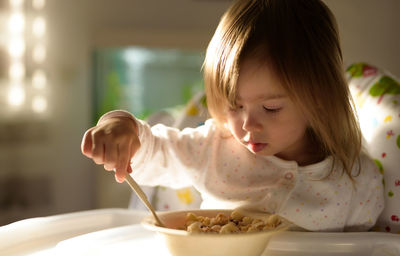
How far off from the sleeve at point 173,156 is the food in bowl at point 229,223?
0.50 feet

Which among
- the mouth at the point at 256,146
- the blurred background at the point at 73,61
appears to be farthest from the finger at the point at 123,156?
the blurred background at the point at 73,61

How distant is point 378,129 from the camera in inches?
38.5

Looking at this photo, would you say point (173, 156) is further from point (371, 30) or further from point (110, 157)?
point (371, 30)

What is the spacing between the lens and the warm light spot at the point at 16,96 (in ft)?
8.36

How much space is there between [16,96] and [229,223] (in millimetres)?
2188

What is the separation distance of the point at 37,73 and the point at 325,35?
2.09 metres

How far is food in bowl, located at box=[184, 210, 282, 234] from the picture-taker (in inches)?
24.4

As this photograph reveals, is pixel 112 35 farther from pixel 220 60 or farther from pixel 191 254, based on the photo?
pixel 191 254

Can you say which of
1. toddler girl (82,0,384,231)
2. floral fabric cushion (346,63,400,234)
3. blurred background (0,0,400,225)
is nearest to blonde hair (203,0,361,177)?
toddler girl (82,0,384,231)

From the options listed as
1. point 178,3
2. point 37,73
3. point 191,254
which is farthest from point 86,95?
point 191,254

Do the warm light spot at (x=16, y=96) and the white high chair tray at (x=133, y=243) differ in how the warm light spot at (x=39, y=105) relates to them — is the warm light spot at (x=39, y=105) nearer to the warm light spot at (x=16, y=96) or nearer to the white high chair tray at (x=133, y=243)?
the warm light spot at (x=16, y=96)

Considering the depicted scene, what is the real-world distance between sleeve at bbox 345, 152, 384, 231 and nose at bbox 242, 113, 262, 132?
24cm

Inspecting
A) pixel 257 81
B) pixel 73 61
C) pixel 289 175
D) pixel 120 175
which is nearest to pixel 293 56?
pixel 257 81

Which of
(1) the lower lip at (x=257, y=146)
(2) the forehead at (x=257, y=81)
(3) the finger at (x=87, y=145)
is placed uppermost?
(2) the forehead at (x=257, y=81)
